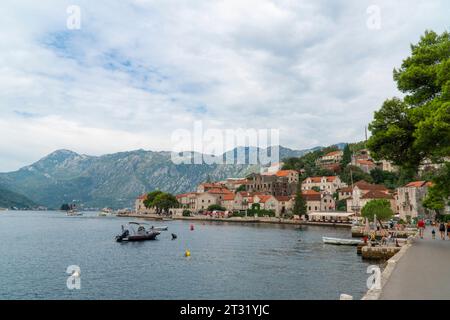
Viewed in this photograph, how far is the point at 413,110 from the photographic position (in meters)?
29.0

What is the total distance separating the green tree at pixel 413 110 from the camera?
28609mm

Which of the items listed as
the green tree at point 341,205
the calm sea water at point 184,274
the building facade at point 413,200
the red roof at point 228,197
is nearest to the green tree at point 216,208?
the red roof at point 228,197

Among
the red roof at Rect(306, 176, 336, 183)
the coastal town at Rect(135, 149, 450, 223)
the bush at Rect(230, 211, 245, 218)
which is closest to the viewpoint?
the coastal town at Rect(135, 149, 450, 223)

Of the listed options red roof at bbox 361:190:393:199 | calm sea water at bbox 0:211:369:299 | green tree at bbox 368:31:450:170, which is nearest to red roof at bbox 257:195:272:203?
red roof at bbox 361:190:393:199

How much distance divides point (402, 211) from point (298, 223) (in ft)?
108

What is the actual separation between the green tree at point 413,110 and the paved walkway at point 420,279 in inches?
359

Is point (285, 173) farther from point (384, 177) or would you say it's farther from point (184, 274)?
point (184, 274)

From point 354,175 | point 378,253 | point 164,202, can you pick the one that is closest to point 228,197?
point 164,202

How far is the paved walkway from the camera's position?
45.0ft

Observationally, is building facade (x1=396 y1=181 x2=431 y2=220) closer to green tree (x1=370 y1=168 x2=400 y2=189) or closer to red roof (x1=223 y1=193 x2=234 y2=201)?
green tree (x1=370 y1=168 x2=400 y2=189)

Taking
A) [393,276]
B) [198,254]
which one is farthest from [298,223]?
[393,276]

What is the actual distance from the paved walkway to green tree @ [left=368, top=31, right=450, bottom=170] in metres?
9.11
